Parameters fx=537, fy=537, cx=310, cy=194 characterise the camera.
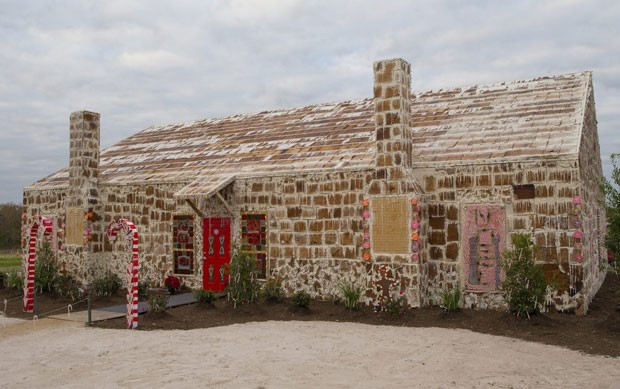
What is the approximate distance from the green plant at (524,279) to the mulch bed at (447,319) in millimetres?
240

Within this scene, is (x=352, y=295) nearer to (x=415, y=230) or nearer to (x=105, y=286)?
(x=415, y=230)

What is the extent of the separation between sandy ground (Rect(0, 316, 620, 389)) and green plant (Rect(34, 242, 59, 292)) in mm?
4763

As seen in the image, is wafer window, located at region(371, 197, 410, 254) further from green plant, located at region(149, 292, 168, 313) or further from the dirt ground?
green plant, located at region(149, 292, 168, 313)

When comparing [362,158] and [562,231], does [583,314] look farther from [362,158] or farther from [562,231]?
[362,158]

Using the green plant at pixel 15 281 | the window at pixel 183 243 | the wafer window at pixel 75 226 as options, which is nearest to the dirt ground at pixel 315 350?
the window at pixel 183 243

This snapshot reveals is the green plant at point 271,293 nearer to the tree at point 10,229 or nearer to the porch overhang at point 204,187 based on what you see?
the porch overhang at point 204,187

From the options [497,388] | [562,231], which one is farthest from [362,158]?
[497,388]

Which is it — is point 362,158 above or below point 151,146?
below

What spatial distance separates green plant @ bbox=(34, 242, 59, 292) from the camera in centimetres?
1470

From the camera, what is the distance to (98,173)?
16906 mm

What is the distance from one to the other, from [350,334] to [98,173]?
428 inches

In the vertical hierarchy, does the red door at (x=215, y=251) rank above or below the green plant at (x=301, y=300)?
above

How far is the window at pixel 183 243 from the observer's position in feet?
49.6

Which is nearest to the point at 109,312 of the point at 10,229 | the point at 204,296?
the point at 204,296
